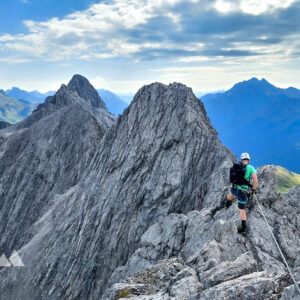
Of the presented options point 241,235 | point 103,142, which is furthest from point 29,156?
point 241,235

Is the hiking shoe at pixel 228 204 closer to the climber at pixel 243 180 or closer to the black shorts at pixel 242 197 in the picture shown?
the climber at pixel 243 180

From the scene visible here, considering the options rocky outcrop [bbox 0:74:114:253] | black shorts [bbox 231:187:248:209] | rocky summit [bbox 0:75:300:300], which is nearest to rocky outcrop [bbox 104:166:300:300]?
rocky summit [bbox 0:75:300:300]

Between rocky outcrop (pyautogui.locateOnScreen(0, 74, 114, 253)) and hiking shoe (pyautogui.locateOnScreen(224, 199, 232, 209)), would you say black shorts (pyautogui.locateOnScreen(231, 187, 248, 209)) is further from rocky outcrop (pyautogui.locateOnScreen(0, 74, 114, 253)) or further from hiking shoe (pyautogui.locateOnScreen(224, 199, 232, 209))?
rocky outcrop (pyautogui.locateOnScreen(0, 74, 114, 253))

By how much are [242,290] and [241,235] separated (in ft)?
24.6

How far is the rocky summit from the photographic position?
16.6 metres

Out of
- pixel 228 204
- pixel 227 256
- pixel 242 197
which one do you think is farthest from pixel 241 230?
pixel 228 204

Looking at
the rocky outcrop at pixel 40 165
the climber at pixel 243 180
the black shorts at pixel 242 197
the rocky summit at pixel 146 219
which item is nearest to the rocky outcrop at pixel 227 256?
the rocky summit at pixel 146 219

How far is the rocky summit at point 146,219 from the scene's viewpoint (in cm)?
1662

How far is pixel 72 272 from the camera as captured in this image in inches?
1901

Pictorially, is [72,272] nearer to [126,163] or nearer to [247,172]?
[126,163]

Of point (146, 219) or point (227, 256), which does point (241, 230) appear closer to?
point (227, 256)

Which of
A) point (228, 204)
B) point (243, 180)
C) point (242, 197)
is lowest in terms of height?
point (228, 204)

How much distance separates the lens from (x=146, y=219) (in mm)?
46344

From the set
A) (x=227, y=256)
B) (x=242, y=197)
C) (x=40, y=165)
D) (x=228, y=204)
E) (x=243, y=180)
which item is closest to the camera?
(x=227, y=256)
